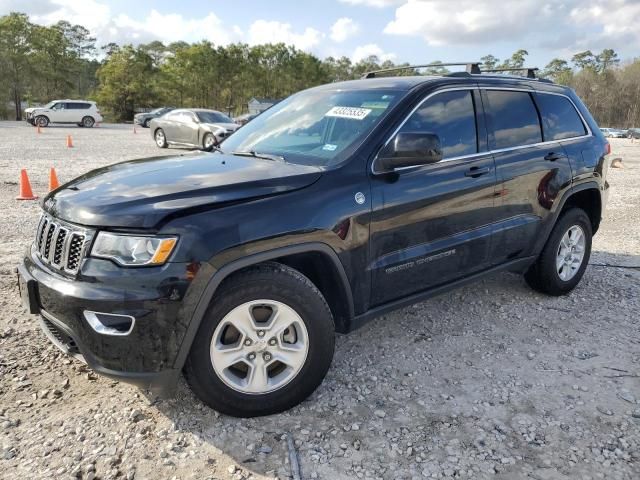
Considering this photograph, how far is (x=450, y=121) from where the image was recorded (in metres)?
3.68

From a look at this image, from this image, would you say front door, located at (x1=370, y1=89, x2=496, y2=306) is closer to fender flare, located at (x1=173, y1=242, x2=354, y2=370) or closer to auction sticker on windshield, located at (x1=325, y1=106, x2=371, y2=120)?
auction sticker on windshield, located at (x1=325, y1=106, x2=371, y2=120)

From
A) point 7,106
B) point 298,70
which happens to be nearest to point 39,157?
point 7,106

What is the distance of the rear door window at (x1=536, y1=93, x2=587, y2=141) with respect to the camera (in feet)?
14.7

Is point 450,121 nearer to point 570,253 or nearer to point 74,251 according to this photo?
point 570,253

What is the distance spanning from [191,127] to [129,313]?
16.0 metres

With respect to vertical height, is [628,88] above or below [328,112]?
above

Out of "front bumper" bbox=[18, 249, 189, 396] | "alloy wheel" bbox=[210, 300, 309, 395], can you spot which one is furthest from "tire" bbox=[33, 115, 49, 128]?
"alloy wheel" bbox=[210, 300, 309, 395]

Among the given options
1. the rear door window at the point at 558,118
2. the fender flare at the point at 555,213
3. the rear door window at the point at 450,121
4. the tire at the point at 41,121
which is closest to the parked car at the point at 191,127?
the rear door window at the point at 558,118

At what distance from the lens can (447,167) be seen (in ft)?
11.6

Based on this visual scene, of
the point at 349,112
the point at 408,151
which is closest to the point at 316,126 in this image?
the point at 349,112

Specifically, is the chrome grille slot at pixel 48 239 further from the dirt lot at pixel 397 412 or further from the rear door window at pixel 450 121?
the rear door window at pixel 450 121

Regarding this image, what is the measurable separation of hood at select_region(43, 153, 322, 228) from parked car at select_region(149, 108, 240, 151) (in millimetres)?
13553

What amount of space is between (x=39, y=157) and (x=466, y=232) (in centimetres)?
1486

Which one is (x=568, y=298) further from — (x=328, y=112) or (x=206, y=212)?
(x=206, y=212)
